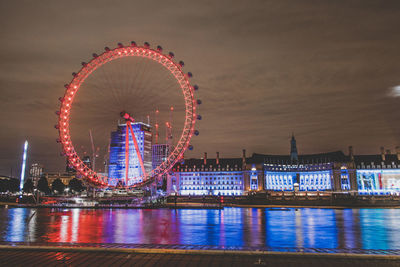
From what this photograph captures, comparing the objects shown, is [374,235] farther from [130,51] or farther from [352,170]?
[352,170]

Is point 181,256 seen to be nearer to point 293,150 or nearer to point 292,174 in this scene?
point 292,174

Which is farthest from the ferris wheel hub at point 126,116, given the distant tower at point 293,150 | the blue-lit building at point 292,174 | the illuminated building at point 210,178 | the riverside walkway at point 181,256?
the distant tower at point 293,150

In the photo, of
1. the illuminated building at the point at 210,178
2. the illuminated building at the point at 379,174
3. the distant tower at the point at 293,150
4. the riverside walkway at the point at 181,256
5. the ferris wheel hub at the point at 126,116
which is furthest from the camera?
the distant tower at the point at 293,150

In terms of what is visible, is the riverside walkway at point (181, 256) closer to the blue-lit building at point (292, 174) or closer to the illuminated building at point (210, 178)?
the blue-lit building at point (292, 174)

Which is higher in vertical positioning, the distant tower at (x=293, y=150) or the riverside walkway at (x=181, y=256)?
the distant tower at (x=293, y=150)

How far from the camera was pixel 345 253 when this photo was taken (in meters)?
12.2

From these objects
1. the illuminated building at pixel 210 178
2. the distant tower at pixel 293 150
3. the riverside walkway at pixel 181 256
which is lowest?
the riverside walkway at pixel 181 256

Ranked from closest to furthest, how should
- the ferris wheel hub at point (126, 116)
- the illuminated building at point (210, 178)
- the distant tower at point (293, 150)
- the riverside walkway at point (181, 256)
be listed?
1. the riverside walkway at point (181, 256)
2. the ferris wheel hub at point (126, 116)
3. the illuminated building at point (210, 178)
4. the distant tower at point (293, 150)

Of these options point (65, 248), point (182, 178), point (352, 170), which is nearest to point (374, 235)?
point (65, 248)

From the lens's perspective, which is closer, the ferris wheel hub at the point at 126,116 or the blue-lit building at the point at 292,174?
the ferris wheel hub at the point at 126,116

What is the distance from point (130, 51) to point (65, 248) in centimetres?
3726

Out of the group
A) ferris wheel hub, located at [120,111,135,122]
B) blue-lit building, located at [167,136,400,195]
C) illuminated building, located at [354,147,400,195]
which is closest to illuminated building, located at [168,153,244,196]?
blue-lit building, located at [167,136,400,195]

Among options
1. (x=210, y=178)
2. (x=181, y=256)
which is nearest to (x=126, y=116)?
(x=181, y=256)

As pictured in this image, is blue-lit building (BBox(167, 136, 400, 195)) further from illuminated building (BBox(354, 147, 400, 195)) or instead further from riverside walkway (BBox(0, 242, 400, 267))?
riverside walkway (BBox(0, 242, 400, 267))
